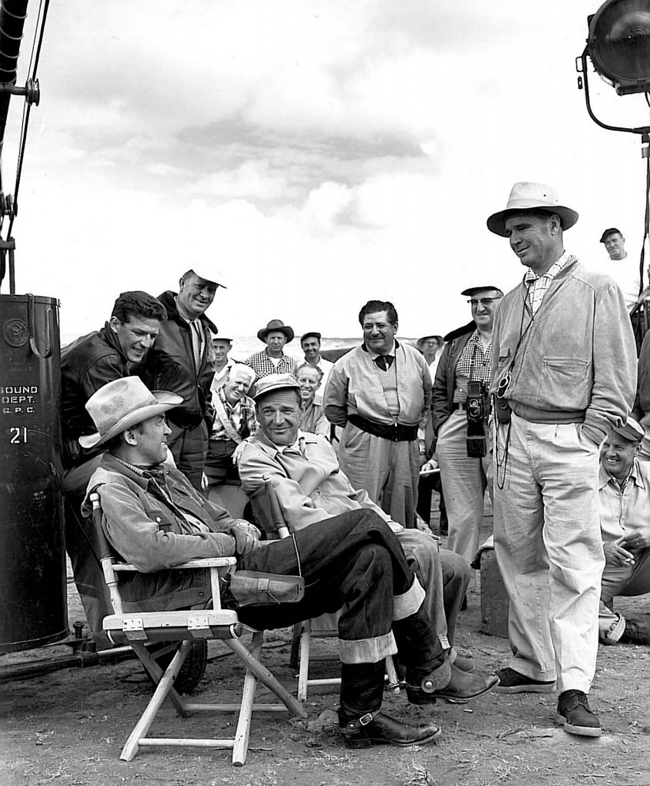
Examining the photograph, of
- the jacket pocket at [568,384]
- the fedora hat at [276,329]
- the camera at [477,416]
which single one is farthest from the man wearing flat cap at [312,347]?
the jacket pocket at [568,384]

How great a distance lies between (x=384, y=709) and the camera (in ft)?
13.3

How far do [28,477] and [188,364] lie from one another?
1536 mm

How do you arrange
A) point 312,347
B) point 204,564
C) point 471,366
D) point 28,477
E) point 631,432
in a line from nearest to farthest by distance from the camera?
point 204,564 → point 28,477 → point 631,432 → point 471,366 → point 312,347

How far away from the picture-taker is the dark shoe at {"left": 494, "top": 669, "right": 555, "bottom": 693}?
4316 millimetres

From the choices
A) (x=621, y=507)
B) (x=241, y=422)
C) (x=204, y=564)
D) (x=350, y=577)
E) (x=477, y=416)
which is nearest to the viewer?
(x=204, y=564)

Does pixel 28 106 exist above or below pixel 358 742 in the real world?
above

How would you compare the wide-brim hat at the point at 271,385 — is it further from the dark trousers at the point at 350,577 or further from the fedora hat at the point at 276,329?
the fedora hat at the point at 276,329

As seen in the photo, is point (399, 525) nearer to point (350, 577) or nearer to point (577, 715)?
point (350, 577)

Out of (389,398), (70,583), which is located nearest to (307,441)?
(389,398)

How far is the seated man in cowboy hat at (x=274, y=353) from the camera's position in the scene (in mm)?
8953

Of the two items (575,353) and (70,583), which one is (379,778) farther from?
(70,583)

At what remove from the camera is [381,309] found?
21.3 ft

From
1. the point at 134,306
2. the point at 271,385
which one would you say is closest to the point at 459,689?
the point at 271,385

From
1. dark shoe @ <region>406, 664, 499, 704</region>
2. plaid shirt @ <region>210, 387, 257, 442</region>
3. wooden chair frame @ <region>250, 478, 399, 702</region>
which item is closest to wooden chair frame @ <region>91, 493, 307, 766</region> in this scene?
wooden chair frame @ <region>250, 478, 399, 702</region>
